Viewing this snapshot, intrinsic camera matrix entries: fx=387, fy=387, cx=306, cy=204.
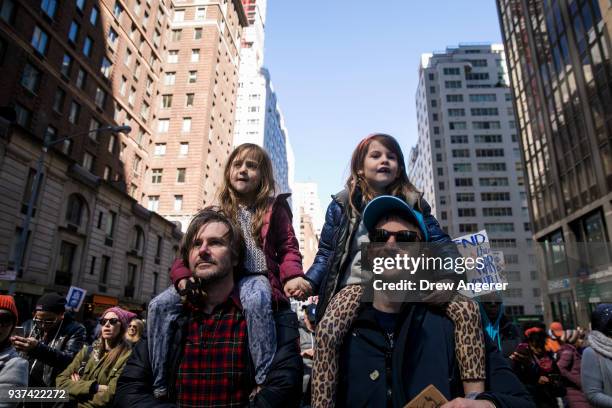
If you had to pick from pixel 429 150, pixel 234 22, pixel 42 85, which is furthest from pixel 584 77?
pixel 429 150

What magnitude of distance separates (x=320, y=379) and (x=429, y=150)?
9146 cm

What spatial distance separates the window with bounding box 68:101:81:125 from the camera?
28.9 m

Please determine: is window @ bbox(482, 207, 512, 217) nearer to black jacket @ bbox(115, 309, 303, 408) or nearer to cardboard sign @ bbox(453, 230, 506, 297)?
cardboard sign @ bbox(453, 230, 506, 297)

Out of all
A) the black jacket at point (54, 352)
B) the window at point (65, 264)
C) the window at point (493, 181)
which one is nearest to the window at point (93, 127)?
the window at point (65, 264)

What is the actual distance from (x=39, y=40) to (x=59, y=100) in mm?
4027

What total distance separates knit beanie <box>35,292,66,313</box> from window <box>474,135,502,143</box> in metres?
89.0

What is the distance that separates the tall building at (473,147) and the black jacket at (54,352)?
78796mm

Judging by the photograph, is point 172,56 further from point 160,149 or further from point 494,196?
point 494,196

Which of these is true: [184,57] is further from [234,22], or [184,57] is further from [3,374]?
[3,374]

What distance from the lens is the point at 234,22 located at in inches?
2475

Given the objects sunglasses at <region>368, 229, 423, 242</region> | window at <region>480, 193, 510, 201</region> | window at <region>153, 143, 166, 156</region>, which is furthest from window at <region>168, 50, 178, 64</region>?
window at <region>480, 193, 510, 201</region>

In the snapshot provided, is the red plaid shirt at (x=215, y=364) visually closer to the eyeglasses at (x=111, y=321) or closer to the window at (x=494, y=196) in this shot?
the eyeglasses at (x=111, y=321)

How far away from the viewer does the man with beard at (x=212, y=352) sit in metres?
2.38

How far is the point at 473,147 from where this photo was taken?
83312 millimetres
